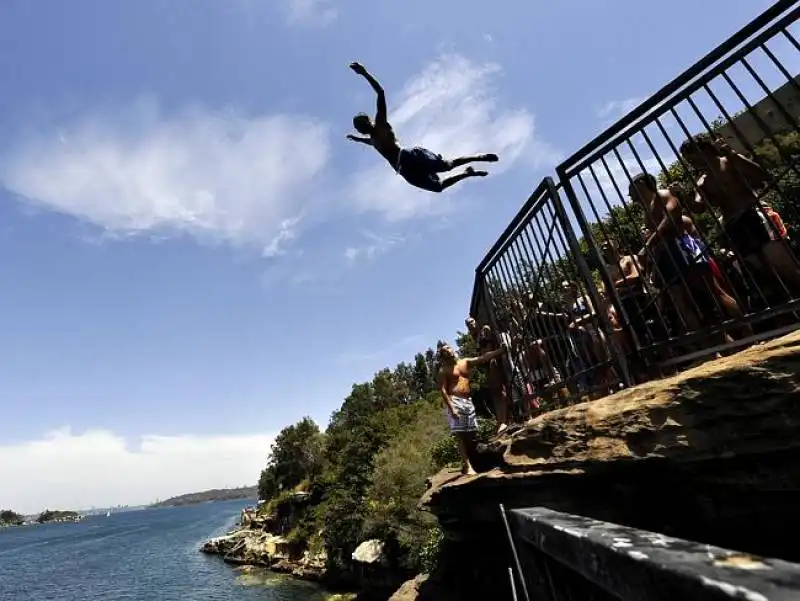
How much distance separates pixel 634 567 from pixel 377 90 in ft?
23.4

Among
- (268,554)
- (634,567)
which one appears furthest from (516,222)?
(268,554)

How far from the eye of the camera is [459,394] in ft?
23.4

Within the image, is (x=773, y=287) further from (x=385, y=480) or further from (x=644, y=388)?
(x=385, y=480)

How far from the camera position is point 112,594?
44.0 metres

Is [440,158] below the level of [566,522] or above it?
above

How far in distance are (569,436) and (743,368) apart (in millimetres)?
1515

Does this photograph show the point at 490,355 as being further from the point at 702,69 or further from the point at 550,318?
the point at 702,69

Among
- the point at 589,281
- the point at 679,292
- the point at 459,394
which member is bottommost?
the point at 459,394

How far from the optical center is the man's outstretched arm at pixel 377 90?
6488mm

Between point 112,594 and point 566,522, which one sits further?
point 112,594

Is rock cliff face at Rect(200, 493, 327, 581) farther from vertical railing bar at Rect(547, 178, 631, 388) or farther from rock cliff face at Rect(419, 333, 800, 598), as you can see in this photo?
vertical railing bar at Rect(547, 178, 631, 388)

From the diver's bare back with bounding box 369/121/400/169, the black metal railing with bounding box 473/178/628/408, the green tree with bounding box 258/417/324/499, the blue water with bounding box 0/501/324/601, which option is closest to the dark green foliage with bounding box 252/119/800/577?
the black metal railing with bounding box 473/178/628/408

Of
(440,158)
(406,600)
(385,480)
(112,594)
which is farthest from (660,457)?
(112,594)

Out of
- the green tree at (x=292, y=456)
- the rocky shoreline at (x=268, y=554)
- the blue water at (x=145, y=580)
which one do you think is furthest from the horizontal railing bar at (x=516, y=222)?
the green tree at (x=292, y=456)
